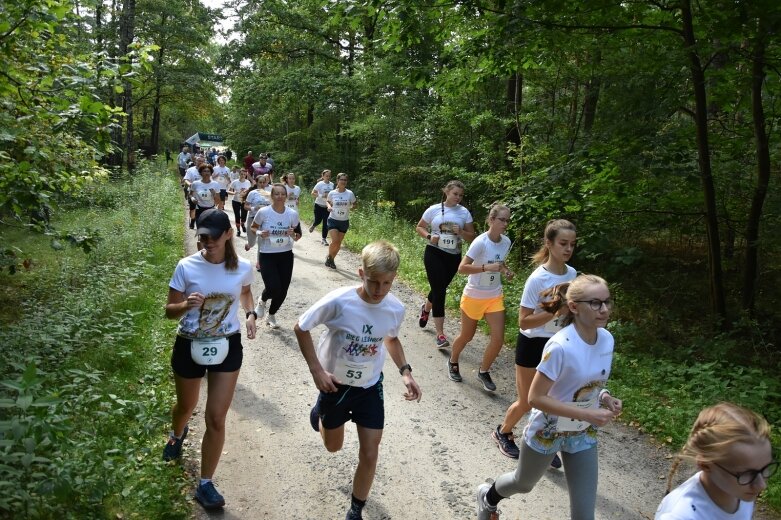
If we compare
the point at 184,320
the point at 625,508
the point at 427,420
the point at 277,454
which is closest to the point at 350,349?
the point at 184,320

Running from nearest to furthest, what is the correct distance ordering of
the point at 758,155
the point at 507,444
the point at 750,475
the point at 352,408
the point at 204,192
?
the point at 750,475 → the point at 352,408 → the point at 507,444 → the point at 758,155 → the point at 204,192

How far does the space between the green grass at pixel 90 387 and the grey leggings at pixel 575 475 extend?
92.7 inches

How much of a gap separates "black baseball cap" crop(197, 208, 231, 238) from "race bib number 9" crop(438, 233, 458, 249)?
3.61 metres

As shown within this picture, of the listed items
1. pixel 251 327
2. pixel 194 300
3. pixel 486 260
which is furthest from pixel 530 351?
pixel 194 300

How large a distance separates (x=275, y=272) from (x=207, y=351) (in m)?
3.71

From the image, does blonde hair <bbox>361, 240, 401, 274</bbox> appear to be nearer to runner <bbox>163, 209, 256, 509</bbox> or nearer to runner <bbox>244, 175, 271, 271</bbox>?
runner <bbox>163, 209, 256, 509</bbox>

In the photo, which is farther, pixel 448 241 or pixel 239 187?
pixel 239 187

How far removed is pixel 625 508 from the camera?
4184 millimetres

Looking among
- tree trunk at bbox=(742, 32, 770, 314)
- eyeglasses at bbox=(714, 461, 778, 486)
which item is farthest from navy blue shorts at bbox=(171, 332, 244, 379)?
tree trunk at bbox=(742, 32, 770, 314)

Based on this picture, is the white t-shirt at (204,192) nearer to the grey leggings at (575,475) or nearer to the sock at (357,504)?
the sock at (357,504)

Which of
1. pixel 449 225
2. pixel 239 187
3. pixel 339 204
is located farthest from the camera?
pixel 239 187

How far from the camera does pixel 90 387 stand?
14.7ft

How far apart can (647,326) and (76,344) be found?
8.34m

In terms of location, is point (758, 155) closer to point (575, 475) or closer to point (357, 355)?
point (575, 475)
